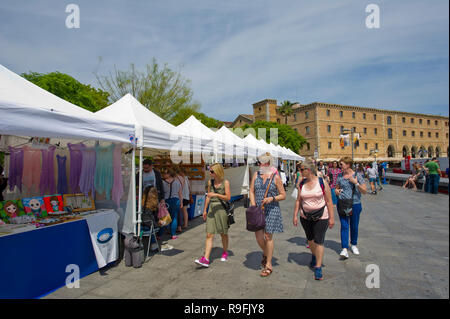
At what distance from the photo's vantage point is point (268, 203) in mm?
3742

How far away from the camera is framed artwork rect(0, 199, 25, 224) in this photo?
387cm

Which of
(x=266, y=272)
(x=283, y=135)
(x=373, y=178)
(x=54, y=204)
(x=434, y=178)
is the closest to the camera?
(x=434, y=178)

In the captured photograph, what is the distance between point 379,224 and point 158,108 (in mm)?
15163

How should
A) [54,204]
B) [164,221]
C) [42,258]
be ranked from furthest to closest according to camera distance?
1. [164,221]
2. [54,204]
3. [42,258]

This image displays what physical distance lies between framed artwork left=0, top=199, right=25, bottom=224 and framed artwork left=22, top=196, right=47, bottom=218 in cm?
8

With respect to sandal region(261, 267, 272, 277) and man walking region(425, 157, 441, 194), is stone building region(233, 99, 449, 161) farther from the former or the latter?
sandal region(261, 267, 272, 277)

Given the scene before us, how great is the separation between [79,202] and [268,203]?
3443 millimetres

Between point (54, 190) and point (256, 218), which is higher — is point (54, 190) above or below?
above

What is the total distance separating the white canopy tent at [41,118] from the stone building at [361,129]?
54.1 meters

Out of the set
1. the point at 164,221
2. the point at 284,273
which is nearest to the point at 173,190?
the point at 164,221

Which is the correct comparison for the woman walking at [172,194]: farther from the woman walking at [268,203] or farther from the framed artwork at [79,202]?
the woman walking at [268,203]

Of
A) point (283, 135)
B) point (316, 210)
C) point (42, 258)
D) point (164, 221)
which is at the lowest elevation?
point (42, 258)

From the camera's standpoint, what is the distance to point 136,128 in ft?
15.0

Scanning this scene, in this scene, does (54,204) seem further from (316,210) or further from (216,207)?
(316,210)
